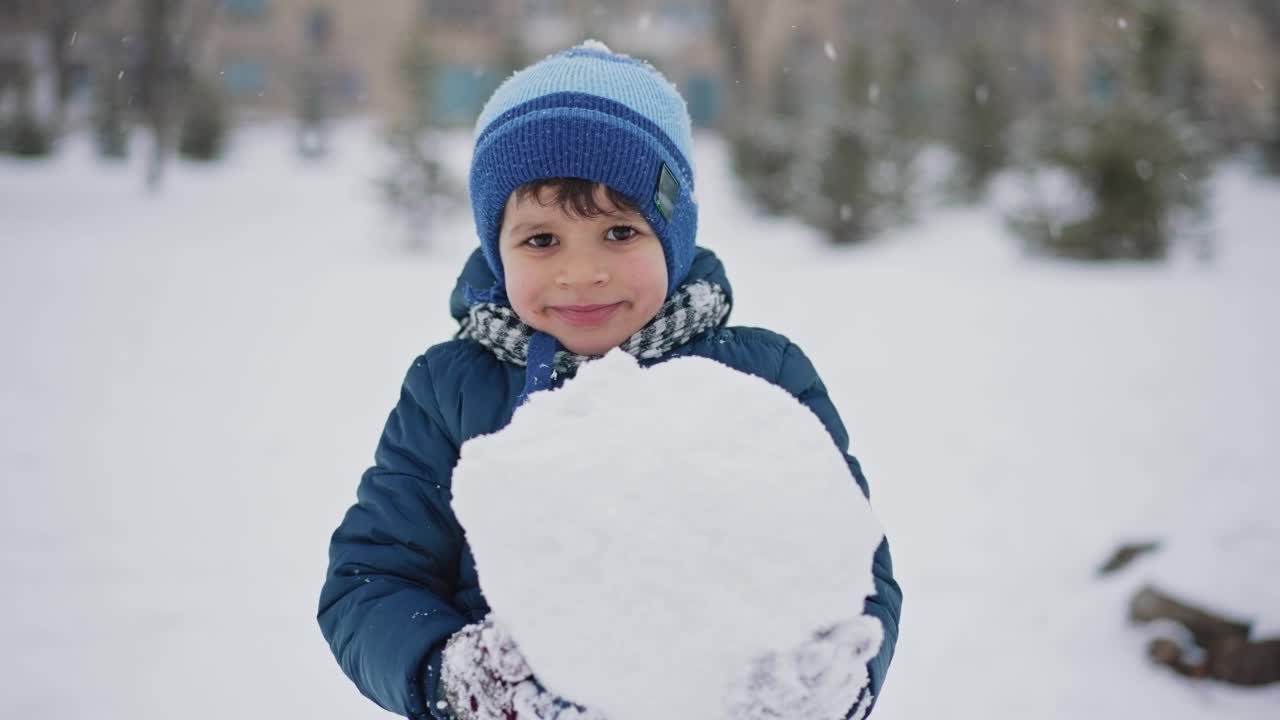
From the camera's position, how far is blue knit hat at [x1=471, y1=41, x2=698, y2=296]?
1402 millimetres

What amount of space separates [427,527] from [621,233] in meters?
0.57

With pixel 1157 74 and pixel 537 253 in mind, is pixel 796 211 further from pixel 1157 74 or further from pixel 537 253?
pixel 537 253

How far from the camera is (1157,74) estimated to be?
10.4 m

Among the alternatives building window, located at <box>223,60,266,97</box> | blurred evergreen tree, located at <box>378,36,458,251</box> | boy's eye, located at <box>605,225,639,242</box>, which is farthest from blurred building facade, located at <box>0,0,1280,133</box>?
boy's eye, located at <box>605,225,639,242</box>

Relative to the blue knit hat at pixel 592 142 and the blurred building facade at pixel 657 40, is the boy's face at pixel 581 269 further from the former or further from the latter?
the blurred building facade at pixel 657 40

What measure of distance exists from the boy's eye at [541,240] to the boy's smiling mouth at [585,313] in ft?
0.33

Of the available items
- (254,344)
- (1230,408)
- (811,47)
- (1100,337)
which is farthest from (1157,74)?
(811,47)

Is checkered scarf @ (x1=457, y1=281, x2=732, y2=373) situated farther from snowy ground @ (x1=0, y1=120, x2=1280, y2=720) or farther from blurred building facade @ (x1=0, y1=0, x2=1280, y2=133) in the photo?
blurred building facade @ (x1=0, y1=0, x2=1280, y2=133)

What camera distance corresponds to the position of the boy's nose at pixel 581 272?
138 centimetres

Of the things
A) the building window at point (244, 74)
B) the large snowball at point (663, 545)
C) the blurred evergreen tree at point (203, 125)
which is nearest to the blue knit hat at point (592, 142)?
the large snowball at point (663, 545)

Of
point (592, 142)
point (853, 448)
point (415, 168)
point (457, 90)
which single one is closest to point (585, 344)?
point (592, 142)

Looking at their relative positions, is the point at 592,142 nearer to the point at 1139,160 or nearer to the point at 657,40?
the point at 1139,160

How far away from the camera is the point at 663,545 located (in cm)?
96

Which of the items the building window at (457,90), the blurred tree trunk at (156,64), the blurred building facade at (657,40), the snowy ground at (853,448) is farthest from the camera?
the building window at (457,90)
